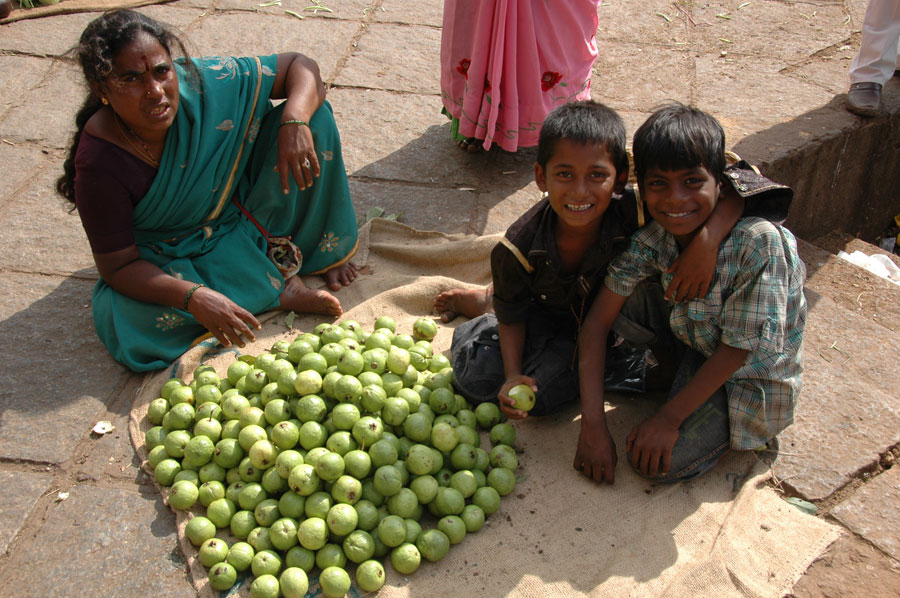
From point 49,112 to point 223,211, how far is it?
2.41 m

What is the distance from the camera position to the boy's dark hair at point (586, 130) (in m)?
2.52

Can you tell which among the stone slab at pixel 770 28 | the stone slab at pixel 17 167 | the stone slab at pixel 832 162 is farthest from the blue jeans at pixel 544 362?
the stone slab at pixel 770 28

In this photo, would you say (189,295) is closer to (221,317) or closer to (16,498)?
(221,317)

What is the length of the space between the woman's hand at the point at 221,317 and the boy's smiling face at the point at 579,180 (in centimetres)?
138

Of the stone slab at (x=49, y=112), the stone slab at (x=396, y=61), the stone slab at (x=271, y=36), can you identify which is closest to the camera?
the stone slab at (x=49, y=112)

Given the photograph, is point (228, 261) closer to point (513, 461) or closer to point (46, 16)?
point (513, 461)

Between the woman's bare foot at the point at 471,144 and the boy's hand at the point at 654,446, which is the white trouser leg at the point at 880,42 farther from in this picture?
the boy's hand at the point at 654,446

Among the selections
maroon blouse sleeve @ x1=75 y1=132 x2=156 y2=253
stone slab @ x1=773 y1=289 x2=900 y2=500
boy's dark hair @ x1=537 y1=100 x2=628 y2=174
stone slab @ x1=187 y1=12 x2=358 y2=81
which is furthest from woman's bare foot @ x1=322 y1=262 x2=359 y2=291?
stone slab @ x1=187 y1=12 x2=358 y2=81

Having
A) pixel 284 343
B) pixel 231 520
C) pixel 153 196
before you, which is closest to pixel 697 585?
pixel 231 520

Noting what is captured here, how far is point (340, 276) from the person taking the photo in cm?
390

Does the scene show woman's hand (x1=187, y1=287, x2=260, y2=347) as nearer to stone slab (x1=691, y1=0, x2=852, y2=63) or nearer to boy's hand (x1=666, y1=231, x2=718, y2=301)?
boy's hand (x1=666, y1=231, x2=718, y2=301)

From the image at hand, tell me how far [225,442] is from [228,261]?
1122 mm

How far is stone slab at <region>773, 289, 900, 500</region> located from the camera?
282cm

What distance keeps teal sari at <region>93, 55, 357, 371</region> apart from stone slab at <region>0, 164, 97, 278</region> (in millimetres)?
629
